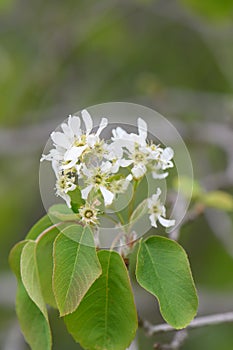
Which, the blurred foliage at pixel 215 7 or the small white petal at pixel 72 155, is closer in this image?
the small white petal at pixel 72 155

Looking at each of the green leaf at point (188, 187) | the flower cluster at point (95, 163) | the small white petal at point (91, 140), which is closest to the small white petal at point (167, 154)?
the flower cluster at point (95, 163)

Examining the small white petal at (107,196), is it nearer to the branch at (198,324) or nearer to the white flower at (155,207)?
the white flower at (155,207)

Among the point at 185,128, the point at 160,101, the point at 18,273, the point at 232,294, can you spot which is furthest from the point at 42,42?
the point at 18,273

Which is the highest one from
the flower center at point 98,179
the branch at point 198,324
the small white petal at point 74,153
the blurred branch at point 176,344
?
the small white petal at point 74,153

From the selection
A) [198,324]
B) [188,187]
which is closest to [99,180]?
[198,324]

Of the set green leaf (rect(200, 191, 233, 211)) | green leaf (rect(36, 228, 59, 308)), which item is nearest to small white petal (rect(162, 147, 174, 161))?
green leaf (rect(36, 228, 59, 308))

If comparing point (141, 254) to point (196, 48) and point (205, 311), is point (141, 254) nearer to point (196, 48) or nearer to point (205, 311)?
point (205, 311)

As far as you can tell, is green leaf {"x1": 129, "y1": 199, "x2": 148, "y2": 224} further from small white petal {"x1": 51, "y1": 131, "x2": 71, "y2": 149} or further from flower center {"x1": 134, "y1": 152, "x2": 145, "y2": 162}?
small white petal {"x1": 51, "y1": 131, "x2": 71, "y2": 149}
